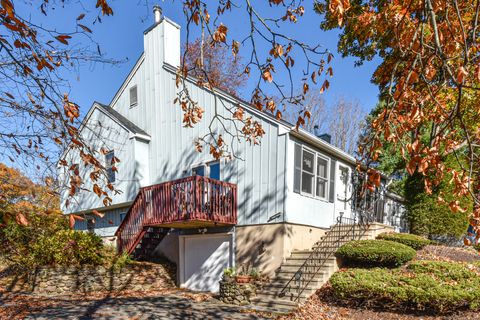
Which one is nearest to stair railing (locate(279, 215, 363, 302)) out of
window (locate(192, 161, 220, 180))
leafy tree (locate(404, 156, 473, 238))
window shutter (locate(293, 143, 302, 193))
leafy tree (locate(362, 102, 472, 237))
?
window shutter (locate(293, 143, 302, 193))

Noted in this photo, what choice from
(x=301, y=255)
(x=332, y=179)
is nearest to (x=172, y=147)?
(x=332, y=179)

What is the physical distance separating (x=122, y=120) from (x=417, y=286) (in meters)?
12.5

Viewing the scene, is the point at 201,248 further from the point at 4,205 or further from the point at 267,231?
the point at 4,205

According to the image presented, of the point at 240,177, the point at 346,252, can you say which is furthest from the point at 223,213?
the point at 346,252

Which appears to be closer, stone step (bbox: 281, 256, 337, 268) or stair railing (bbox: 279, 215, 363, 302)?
stair railing (bbox: 279, 215, 363, 302)

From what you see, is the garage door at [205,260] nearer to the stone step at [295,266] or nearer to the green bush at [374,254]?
the stone step at [295,266]

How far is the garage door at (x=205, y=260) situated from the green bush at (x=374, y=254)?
12.5ft

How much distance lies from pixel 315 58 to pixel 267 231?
751 cm

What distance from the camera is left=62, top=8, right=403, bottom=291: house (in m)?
10.7

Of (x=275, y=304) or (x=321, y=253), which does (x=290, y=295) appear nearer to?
(x=275, y=304)

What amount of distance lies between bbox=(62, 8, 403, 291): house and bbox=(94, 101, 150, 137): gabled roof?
0.05 metres

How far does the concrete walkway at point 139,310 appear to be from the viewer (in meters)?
8.00

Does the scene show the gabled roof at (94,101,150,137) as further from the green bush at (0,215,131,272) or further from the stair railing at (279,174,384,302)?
the stair railing at (279,174,384,302)

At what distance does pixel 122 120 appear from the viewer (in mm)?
15164
